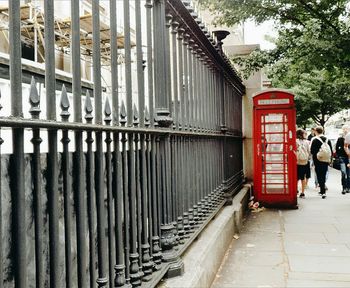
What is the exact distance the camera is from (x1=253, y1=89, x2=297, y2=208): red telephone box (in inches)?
362

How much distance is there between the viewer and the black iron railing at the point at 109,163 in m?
1.63

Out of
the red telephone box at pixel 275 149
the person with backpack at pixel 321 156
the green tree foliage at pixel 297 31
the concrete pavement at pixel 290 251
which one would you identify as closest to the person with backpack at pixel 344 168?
the person with backpack at pixel 321 156

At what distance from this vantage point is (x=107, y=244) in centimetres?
241

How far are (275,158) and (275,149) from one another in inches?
7.9

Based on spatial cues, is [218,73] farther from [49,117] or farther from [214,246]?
[49,117]

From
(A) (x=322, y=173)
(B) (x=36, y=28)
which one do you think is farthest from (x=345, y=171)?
(B) (x=36, y=28)

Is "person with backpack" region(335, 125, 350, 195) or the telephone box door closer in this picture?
the telephone box door

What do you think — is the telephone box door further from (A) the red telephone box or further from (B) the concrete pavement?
(B) the concrete pavement

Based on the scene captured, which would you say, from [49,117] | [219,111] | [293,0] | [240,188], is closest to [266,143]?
[240,188]

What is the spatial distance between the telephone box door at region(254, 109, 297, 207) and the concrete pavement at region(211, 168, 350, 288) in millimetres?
438

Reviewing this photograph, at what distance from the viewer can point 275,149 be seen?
948cm

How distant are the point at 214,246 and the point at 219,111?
8.19 feet

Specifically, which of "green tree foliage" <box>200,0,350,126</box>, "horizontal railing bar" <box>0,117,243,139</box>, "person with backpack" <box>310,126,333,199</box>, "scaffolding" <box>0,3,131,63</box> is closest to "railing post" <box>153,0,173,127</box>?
"horizontal railing bar" <box>0,117,243,139</box>

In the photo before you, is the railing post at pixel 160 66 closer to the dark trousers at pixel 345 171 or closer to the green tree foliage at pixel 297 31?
the green tree foliage at pixel 297 31
